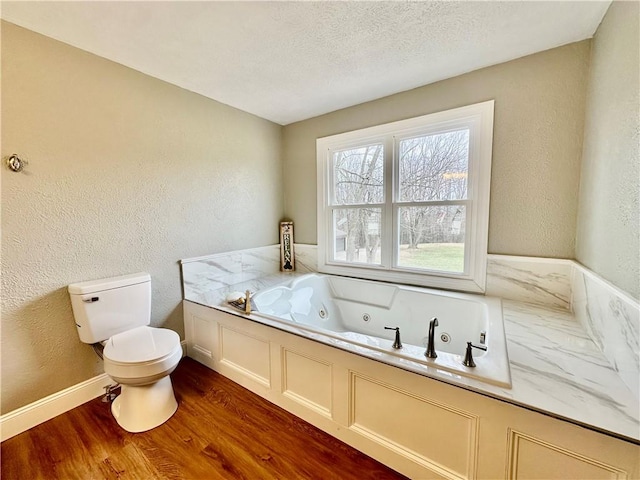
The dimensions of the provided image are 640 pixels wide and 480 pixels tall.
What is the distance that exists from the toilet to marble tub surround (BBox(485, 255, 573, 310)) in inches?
89.6

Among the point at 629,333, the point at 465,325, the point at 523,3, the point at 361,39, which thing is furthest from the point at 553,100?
the point at 465,325

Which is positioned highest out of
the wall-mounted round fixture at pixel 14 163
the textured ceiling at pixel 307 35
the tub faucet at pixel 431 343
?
the textured ceiling at pixel 307 35

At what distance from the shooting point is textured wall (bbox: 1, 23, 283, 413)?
1378 millimetres

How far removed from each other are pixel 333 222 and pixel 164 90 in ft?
6.08

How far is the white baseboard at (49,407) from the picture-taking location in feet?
4.50

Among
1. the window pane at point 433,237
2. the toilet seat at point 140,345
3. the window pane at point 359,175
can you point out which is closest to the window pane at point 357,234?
the window pane at point 359,175

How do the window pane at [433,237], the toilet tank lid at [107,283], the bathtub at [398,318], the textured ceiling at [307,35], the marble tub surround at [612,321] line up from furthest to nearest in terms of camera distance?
the window pane at [433,237] < the toilet tank lid at [107,283] < the textured ceiling at [307,35] < the bathtub at [398,318] < the marble tub surround at [612,321]

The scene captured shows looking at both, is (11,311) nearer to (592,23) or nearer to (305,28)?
(305,28)

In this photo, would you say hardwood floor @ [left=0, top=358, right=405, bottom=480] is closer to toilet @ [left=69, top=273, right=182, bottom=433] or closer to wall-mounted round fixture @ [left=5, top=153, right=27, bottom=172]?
toilet @ [left=69, top=273, right=182, bottom=433]

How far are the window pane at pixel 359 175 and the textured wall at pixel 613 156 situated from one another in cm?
137

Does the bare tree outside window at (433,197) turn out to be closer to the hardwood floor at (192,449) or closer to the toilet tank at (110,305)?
the hardwood floor at (192,449)

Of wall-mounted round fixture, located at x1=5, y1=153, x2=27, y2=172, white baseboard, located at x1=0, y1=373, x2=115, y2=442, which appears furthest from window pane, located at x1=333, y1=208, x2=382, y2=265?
wall-mounted round fixture, located at x1=5, y1=153, x2=27, y2=172

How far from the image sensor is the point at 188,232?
2.14 metres

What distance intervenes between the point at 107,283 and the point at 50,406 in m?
0.78
